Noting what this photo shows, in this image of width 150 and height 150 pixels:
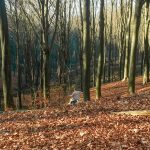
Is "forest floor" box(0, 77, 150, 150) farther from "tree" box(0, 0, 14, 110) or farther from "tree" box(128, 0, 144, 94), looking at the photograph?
"tree" box(128, 0, 144, 94)

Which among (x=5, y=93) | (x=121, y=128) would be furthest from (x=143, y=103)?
(x=5, y=93)

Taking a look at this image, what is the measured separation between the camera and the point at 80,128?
32.8 feet

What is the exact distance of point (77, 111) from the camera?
42.3 ft

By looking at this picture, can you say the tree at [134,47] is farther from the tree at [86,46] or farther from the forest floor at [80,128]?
the forest floor at [80,128]

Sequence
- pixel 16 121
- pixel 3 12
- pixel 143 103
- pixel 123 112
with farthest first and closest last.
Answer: pixel 3 12
pixel 143 103
pixel 16 121
pixel 123 112

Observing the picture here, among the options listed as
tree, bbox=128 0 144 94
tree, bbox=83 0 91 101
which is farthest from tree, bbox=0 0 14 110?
tree, bbox=128 0 144 94

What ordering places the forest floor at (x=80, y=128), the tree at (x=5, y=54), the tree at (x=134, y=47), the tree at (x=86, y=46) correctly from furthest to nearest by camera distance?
1. the tree at (x=134, y=47)
2. the tree at (x=86, y=46)
3. the tree at (x=5, y=54)
4. the forest floor at (x=80, y=128)

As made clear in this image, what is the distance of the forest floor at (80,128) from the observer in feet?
26.7

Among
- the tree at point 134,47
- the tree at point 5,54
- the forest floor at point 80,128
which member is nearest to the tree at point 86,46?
the tree at point 134,47

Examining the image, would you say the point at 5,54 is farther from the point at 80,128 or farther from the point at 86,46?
the point at 80,128

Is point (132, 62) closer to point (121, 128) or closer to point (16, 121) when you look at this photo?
point (16, 121)

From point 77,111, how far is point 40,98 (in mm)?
7590

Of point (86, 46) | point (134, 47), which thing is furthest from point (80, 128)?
point (134, 47)

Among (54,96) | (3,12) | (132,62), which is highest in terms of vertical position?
(3,12)
